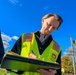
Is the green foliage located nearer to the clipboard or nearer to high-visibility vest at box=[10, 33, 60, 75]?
high-visibility vest at box=[10, 33, 60, 75]

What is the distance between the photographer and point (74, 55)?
57.8m

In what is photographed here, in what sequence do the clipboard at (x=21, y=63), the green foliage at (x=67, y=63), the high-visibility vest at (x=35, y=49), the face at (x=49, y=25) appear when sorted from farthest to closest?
the green foliage at (x=67, y=63)
the face at (x=49, y=25)
the high-visibility vest at (x=35, y=49)
the clipboard at (x=21, y=63)

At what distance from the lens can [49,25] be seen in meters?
3.87

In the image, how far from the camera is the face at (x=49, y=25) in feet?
12.7

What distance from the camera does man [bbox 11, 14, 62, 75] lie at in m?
3.75

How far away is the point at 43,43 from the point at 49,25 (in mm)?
296

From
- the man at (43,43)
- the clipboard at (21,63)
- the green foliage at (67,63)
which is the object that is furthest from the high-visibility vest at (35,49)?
the green foliage at (67,63)

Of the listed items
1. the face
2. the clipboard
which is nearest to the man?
the face

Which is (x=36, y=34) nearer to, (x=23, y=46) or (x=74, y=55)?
(x=23, y=46)

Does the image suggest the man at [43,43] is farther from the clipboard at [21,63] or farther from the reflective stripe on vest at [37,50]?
the clipboard at [21,63]

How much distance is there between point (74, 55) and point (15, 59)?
55868 mm

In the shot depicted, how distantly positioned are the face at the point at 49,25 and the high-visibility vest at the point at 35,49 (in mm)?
206

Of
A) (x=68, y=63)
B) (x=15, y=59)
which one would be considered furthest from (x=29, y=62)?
(x=68, y=63)

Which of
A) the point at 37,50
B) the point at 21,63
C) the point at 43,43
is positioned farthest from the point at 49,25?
the point at 21,63
